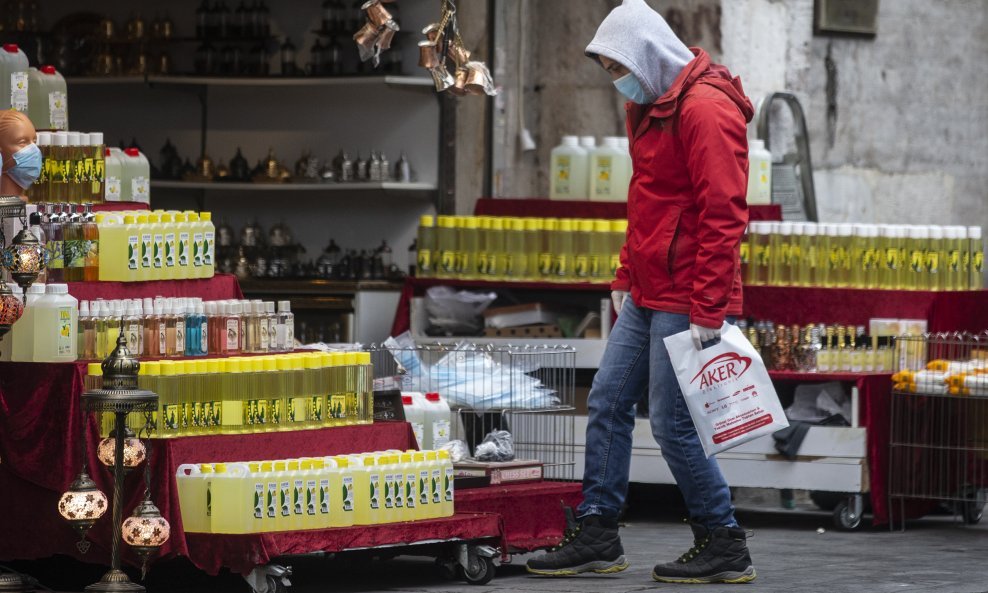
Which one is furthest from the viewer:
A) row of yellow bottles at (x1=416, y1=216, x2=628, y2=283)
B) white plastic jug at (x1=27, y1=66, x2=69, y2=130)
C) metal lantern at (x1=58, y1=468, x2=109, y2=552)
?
row of yellow bottles at (x1=416, y1=216, x2=628, y2=283)

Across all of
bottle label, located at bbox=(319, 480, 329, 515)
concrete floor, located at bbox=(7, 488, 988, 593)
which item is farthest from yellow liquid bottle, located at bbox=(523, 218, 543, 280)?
bottle label, located at bbox=(319, 480, 329, 515)

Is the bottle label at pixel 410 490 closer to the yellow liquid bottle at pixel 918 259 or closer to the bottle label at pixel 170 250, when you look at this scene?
the bottle label at pixel 170 250

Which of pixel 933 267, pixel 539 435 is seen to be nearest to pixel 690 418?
pixel 539 435

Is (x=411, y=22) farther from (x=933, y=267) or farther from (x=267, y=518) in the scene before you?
(x=267, y=518)

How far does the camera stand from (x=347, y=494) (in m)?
6.62

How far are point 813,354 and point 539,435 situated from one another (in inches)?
53.9

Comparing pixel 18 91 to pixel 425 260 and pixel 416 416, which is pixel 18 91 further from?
pixel 425 260

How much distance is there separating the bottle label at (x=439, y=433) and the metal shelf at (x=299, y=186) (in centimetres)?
375

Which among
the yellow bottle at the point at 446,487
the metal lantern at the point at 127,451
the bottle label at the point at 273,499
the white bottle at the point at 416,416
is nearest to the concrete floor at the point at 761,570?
the yellow bottle at the point at 446,487

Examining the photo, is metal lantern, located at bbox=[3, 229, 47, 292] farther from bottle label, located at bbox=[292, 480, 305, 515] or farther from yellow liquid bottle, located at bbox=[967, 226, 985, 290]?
yellow liquid bottle, located at bbox=[967, 226, 985, 290]

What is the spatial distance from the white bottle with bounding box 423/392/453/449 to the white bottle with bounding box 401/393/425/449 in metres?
0.02

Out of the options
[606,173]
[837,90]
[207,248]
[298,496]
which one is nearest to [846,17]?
[837,90]

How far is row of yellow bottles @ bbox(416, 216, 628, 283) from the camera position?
958 centimetres

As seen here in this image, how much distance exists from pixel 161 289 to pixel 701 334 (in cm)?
199
